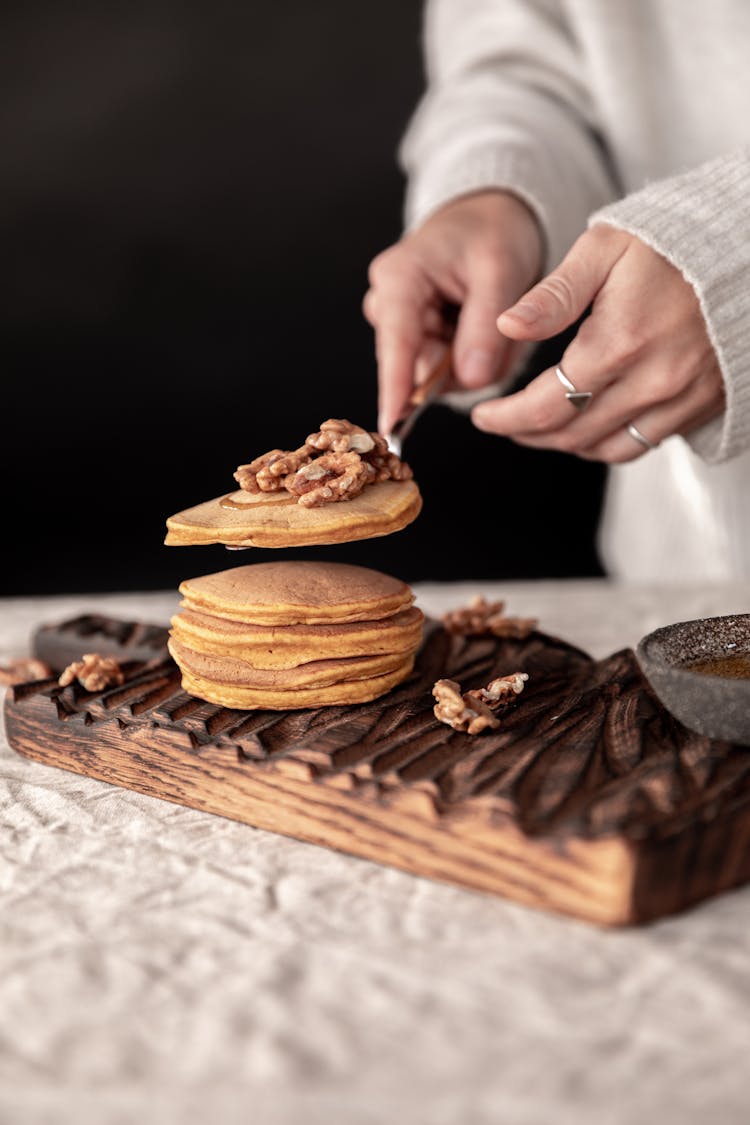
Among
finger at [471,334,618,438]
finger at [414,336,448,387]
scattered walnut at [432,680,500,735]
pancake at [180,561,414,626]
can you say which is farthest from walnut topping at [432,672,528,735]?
finger at [414,336,448,387]

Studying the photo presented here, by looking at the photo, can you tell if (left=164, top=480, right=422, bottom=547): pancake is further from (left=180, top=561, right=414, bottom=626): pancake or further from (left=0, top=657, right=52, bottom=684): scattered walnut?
(left=0, top=657, right=52, bottom=684): scattered walnut

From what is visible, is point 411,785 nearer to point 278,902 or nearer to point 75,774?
point 278,902

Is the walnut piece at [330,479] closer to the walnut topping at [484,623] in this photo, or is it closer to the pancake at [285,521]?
the pancake at [285,521]

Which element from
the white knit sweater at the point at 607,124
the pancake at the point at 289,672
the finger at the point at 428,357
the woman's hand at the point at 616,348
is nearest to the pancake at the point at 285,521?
the pancake at the point at 289,672

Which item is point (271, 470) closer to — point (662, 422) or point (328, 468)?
point (328, 468)

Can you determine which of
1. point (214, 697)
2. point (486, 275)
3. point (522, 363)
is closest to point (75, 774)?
point (214, 697)
